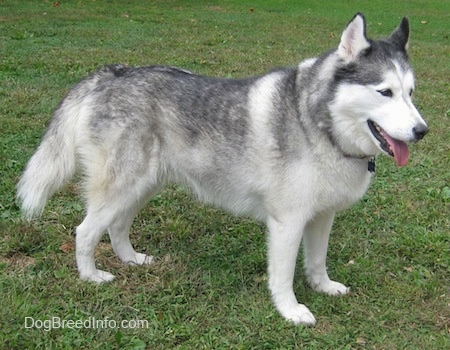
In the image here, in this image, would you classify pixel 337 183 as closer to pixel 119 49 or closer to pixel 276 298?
pixel 276 298

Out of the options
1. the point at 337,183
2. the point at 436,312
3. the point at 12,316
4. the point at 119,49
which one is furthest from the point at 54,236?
the point at 119,49

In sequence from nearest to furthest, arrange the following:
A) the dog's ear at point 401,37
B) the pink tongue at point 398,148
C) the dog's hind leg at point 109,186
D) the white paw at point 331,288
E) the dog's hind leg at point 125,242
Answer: the pink tongue at point 398,148 → the dog's ear at point 401,37 → the dog's hind leg at point 109,186 → the white paw at point 331,288 → the dog's hind leg at point 125,242

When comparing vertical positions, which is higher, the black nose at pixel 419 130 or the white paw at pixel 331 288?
the black nose at pixel 419 130

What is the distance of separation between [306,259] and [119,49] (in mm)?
7965

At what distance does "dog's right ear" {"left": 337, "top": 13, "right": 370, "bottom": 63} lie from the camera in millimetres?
2988

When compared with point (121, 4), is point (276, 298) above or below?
above

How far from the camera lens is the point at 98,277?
3.69 meters

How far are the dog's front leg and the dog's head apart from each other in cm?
59

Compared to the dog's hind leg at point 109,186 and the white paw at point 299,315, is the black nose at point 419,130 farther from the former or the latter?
the dog's hind leg at point 109,186

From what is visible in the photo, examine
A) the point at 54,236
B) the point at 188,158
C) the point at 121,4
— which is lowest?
the point at 121,4

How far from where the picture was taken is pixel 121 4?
17.9 meters

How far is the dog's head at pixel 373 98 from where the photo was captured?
295cm

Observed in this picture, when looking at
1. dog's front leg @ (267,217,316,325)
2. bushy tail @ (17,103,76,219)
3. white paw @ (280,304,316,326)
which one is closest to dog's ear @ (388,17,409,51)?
dog's front leg @ (267,217,316,325)

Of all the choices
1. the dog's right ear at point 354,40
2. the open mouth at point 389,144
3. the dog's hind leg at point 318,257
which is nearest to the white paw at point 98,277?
the dog's hind leg at point 318,257
